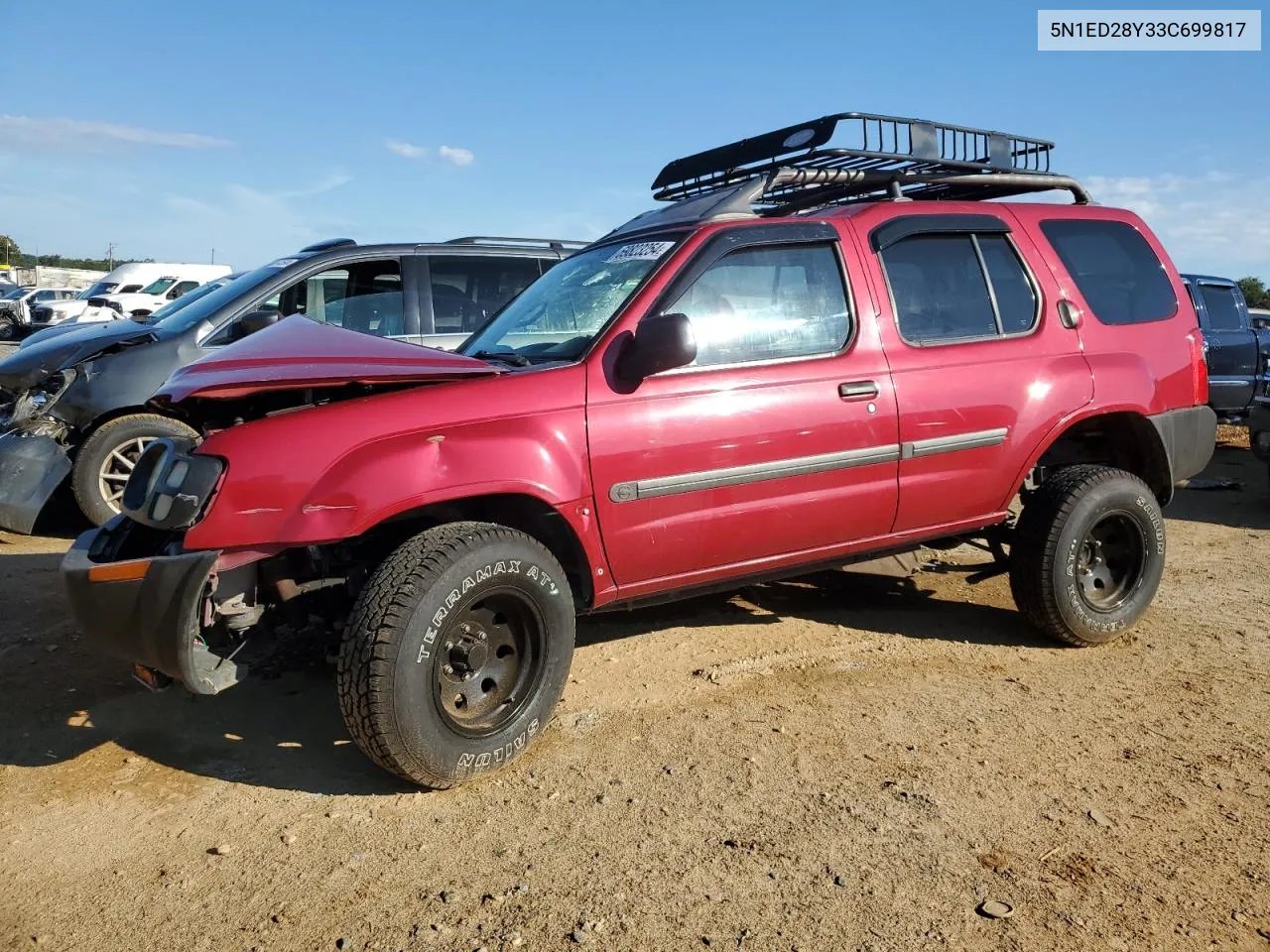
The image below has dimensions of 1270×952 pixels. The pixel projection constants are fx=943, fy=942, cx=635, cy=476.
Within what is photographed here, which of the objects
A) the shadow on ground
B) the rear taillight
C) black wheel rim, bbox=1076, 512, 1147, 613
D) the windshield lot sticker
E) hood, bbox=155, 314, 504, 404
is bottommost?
the shadow on ground

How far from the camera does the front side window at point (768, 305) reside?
3684 millimetres

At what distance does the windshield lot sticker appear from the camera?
12.5 ft

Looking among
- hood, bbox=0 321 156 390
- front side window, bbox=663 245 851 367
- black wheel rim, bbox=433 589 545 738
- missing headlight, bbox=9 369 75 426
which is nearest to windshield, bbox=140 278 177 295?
hood, bbox=0 321 156 390

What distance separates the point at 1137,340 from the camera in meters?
4.55

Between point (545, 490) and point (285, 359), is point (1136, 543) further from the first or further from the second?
point (285, 359)

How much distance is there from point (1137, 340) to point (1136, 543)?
982 mm

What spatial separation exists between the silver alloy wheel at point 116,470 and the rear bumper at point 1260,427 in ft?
28.9

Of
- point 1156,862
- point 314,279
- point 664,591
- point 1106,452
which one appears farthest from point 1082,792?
point 314,279

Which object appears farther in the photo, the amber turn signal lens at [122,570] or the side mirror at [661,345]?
the side mirror at [661,345]

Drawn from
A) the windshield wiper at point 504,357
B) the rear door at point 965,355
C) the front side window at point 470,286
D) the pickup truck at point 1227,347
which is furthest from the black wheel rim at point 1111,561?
the pickup truck at point 1227,347

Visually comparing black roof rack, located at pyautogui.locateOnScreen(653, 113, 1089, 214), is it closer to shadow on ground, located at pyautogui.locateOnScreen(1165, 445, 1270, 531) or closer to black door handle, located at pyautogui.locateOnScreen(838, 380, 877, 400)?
black door handle, located at pyautogui.locateOnScreen(838, 380, 877, 400)

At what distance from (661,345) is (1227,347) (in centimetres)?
1034

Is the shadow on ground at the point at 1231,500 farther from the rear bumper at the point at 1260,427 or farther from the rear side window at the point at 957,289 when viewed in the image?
the rear side window at the point at 957,289

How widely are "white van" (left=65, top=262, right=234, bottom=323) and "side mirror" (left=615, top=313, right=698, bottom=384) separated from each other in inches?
964
